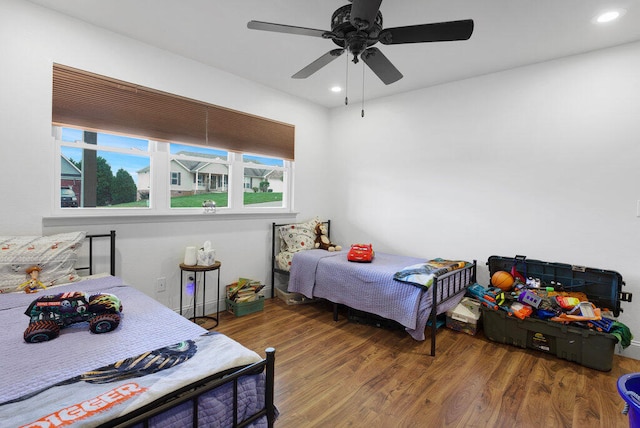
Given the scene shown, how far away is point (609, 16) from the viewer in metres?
2.18

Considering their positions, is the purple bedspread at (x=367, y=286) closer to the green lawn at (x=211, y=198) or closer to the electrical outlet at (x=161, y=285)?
the green lawn at (x=211, y=198)

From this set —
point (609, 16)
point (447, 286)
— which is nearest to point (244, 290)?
point (447, 286)

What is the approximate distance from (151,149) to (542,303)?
3799 millimetres

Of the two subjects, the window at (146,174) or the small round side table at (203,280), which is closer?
the window at (146,174)

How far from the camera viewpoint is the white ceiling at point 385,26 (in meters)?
2.15

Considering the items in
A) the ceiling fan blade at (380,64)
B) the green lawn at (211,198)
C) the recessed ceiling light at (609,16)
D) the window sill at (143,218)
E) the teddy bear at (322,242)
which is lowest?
the teddy bear at (322,242)

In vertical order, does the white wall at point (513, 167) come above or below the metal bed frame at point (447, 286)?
above

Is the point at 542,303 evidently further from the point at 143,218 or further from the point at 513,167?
the point at 143,218

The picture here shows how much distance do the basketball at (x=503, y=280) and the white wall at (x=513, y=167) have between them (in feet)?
0.83

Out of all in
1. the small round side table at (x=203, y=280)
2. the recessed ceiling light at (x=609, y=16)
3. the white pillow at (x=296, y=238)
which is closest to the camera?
the recessed ceiling light at (x=609, y=16)

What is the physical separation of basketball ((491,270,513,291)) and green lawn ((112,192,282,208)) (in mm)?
2697

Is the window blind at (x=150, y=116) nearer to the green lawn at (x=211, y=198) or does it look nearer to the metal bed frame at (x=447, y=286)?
the green lawn at (x=211, y=198)

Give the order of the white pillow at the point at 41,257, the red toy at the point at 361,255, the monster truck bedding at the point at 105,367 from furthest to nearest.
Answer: the red toy at the point at 361,255, the white pillow at the point at 41,257, the monster truck bedding at the point at 105,367

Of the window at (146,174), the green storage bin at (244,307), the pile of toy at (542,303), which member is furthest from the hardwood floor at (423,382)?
the window at (146,174)
